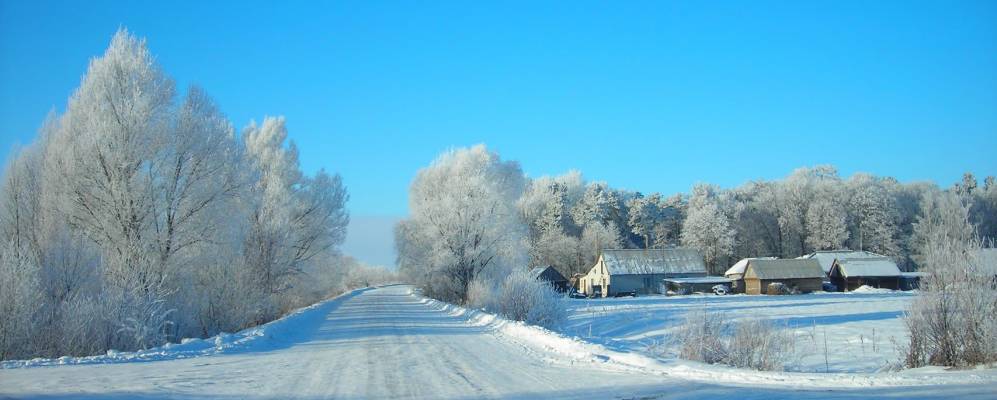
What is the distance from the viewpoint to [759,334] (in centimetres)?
1327

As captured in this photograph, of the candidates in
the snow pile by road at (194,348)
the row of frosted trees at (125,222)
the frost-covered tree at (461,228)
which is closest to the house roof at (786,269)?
the frost-covered tree at (461,228)

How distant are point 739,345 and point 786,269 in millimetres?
58359

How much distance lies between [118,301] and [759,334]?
15.0 meters

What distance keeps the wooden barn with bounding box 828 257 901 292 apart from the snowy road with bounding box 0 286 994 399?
6132cm

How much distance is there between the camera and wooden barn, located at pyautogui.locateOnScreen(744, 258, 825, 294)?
2562 inches

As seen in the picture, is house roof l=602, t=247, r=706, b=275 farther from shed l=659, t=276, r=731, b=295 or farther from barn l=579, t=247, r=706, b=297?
shed l=659, t=276, r=731, b=295

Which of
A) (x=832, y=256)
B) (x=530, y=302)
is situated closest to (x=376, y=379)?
(x=530, y=302)

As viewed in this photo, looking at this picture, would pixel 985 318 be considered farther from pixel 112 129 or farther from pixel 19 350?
pixel 112 129

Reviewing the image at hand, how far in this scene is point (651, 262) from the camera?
68.6 m

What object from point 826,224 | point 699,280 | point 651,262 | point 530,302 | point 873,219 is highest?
point 873,219

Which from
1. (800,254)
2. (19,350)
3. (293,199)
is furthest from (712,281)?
(19,350)

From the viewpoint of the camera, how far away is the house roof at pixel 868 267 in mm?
65750

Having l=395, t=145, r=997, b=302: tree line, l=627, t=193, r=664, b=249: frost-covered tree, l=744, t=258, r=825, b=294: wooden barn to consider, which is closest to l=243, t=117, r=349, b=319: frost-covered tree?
l=395, t=145, r=997, b=302: tree line

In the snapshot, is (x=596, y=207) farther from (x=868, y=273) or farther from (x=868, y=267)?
(x=868, y=273)
